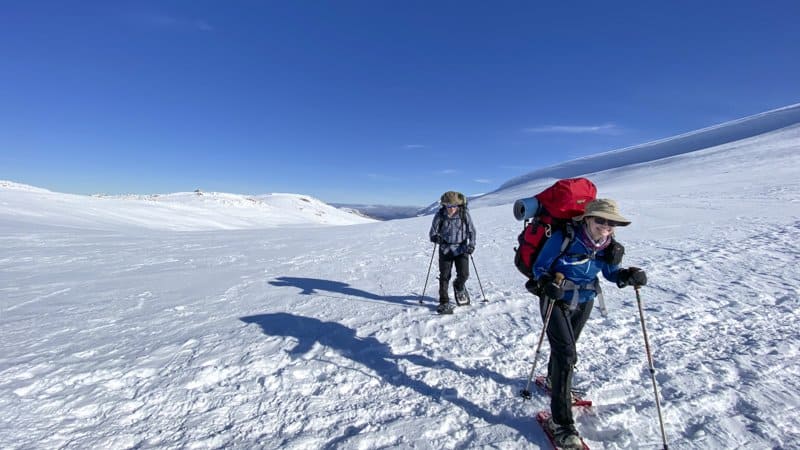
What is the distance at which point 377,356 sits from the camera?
16.3 feet

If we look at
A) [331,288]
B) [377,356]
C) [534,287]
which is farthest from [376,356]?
[331,288]

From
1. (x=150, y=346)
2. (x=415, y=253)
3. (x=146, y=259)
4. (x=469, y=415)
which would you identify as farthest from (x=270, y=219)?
(x=469, y=415)

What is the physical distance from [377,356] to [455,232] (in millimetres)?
2668

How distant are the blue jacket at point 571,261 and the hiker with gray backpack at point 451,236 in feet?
10.3

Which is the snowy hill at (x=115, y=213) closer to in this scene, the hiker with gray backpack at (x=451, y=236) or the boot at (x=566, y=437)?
the hiker with gray backpack at (x=451, y=236)

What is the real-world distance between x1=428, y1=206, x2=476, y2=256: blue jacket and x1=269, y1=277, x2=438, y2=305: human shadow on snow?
1.49 meters

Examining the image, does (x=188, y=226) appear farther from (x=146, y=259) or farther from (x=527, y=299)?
(x=527, y=299)

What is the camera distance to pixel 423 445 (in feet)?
10.6

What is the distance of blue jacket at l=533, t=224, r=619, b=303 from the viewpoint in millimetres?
3256

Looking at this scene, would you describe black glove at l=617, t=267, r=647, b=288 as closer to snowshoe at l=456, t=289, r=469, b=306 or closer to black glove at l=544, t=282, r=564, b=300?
black glove at l=544, t=282, r=564, b=300

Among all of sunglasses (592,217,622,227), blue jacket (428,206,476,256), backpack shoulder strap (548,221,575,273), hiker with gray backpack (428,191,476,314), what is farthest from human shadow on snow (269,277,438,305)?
sunglasses (592,217,622,227)

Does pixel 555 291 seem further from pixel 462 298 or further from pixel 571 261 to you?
pixel 462 298

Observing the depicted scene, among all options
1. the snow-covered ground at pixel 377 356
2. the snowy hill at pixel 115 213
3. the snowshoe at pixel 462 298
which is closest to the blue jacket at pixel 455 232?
the snowshoe at pixel 462 298

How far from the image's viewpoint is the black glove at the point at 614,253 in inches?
129
